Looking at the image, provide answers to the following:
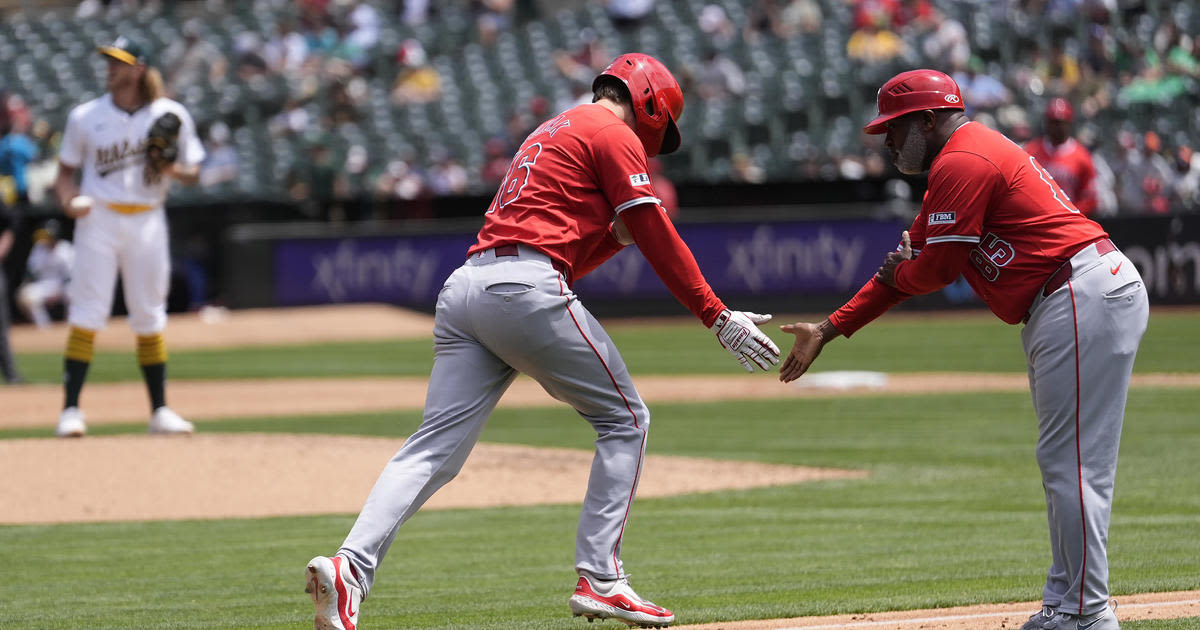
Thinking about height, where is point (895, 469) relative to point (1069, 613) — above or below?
below

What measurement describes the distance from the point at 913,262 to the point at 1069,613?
1.21 metres

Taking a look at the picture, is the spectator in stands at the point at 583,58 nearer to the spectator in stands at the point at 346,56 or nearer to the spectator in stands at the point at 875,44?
the spectator in stands at the point at 346,56

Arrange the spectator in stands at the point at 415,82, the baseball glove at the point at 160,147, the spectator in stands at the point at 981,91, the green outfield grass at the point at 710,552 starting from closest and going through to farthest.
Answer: the green outfield grass at the point at 710,552 → the baseball glove at the point at 160,147 → the spectator in stands at the point at 981,91 → the spectator in stands at the point at 415,82

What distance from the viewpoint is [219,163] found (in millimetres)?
28844

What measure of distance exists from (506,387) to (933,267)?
1432 millimetres

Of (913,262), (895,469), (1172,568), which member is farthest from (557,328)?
(895,469)

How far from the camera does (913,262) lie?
5418 millimetres

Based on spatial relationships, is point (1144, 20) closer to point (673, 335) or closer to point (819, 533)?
point (673, 335)

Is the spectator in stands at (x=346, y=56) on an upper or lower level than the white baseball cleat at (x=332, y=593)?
lower

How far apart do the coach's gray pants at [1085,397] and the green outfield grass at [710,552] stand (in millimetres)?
536

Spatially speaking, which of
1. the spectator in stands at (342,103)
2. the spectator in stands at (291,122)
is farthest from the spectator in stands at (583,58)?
the spectator in stands at (291,122)

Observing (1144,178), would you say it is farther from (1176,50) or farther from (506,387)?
(506,387)

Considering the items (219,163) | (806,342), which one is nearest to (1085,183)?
(806,342)

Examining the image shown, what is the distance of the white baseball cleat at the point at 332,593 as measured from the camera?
5152 mm
